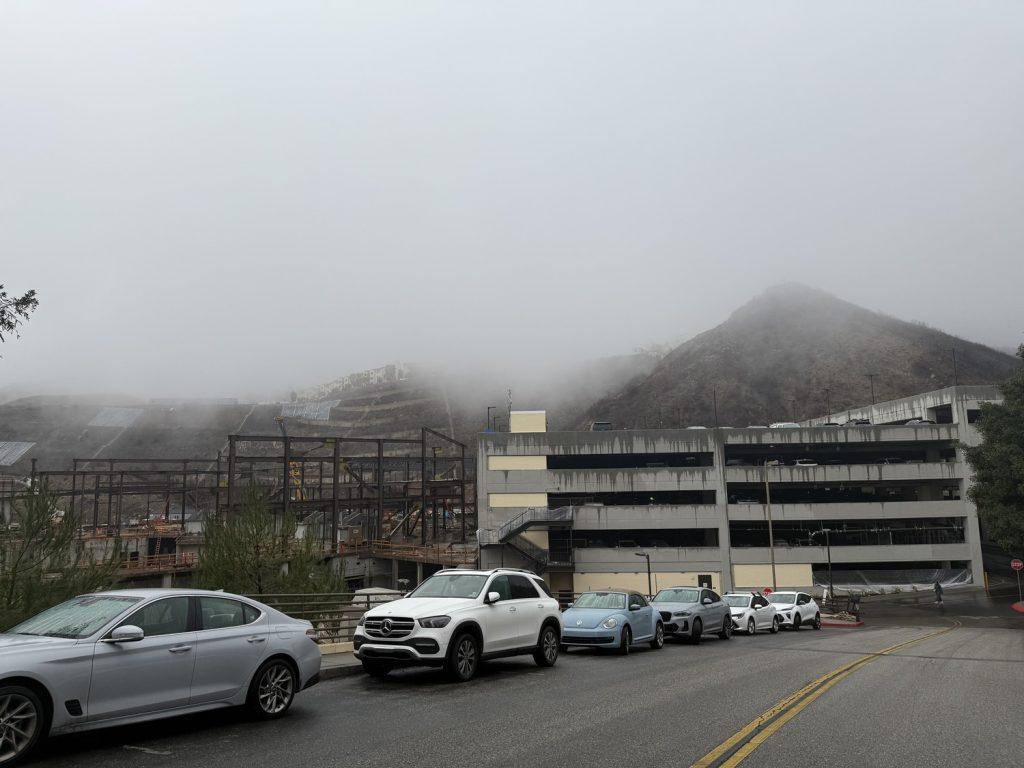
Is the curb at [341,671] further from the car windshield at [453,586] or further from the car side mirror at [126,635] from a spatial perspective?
the car side mirror at [126,635]

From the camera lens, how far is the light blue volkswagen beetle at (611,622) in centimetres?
1630

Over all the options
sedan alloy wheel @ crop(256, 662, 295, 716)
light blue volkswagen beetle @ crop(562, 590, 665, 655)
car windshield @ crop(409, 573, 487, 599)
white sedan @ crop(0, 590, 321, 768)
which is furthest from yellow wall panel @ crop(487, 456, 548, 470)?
sedan alloy wheel @ crop(256, 662, 295, 716)

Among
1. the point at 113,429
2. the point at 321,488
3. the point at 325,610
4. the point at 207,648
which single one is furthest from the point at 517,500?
the point at 113,429

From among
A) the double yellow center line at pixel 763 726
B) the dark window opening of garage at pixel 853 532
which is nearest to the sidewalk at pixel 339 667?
the double yellow center line at pixel 763 726

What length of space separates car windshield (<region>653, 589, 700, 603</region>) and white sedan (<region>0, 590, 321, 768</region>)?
14.8 meters

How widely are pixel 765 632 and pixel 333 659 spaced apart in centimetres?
1983

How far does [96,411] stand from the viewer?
19012 centimetres

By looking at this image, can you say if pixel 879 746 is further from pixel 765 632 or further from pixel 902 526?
pixel 902 526

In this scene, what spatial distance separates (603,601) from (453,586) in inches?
264

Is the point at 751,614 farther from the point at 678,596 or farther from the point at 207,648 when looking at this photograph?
the point at 207,648

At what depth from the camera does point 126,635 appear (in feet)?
22.7

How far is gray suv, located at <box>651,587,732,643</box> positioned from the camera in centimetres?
2019

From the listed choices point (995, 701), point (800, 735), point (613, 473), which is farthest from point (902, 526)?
point (800, 735)

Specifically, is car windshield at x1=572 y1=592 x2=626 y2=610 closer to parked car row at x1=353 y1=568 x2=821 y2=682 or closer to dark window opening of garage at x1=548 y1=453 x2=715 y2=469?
parked car row at x1=353 y1=568 x2=821 y2=682
